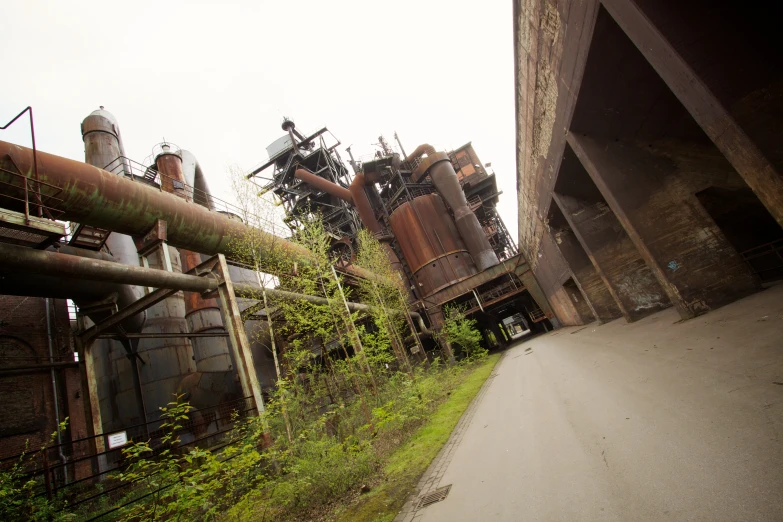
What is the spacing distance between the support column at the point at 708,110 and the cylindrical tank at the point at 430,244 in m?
17.3

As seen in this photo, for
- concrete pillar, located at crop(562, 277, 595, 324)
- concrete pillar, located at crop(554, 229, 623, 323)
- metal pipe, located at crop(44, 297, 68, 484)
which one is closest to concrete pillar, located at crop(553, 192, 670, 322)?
concrete pillar, located at crop(554, 229, 623, 323)

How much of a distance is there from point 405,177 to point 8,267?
24.5 m

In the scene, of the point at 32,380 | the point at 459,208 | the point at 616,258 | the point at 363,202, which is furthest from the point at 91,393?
the point at 459,208

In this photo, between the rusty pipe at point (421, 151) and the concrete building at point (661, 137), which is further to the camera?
the rusty pipe at point (421, 151)

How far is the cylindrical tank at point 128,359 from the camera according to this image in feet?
40.9

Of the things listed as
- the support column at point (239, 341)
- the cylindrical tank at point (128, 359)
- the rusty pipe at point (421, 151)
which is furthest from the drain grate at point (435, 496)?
the rusty pipe at point (421, 151)

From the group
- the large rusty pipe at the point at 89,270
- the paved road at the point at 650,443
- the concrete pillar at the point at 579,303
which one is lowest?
the paved road at the point at 650,443

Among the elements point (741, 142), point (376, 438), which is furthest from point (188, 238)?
point (741, 142)

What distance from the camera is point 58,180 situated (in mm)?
5902

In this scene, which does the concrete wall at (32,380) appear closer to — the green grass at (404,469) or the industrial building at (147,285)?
the industrial building at (147,285)

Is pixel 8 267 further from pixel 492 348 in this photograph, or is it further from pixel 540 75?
pixel 492 348

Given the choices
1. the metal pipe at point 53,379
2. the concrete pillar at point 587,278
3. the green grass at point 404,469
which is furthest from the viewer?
the concrete pillar at point 587,278

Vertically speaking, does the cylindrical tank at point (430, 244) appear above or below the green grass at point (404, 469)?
above

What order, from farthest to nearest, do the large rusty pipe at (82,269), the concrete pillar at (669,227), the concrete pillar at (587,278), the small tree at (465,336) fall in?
the small tree at (465,336)
the concrete pillar at (587,278)
the concrete pillar at (669,227)
the large rusty pipe at (82,269)
